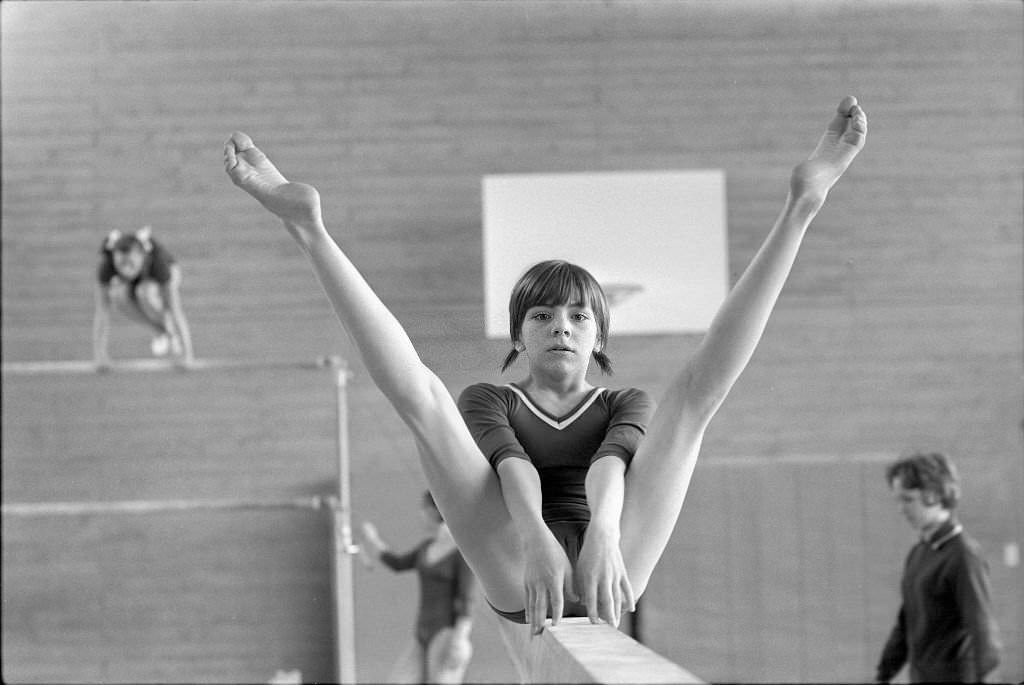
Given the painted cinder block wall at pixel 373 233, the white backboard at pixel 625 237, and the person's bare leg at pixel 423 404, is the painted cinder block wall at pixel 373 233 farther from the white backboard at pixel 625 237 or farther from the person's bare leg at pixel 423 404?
the person's bare leg at pixel 423 404

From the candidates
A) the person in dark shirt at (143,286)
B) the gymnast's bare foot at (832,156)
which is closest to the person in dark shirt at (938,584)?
the gymnast's bare foot at (832,156)

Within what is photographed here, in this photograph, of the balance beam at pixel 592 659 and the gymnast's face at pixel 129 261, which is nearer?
the balance beam at pixel 592 659

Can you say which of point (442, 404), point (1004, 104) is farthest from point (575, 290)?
point (1004, 104)

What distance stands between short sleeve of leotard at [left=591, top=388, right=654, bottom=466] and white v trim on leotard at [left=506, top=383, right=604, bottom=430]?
0.04 metres

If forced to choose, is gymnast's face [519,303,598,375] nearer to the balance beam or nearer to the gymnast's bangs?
the gymnast's bangs

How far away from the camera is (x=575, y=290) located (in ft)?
7.25

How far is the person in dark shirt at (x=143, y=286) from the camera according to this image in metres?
5.95

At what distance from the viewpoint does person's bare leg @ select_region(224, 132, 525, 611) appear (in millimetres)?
1984

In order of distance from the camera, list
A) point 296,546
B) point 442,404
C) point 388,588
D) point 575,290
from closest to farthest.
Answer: point 442,404
point 575,290
point 388,588
point 296,546

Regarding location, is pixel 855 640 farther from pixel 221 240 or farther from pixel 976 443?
pixel 221 240

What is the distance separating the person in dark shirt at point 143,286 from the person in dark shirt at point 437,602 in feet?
4.47

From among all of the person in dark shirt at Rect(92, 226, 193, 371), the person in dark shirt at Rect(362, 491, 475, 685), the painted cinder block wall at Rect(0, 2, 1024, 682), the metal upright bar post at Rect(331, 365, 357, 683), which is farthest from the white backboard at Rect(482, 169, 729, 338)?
the person in dark shirt at Rect(92, 226, 193, 371)

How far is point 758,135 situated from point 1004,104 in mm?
1401

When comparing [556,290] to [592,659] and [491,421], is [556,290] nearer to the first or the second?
[491,421]
